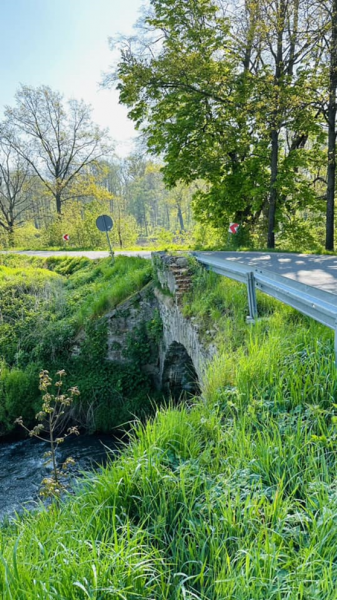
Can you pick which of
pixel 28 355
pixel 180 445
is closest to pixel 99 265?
pixel 28 355

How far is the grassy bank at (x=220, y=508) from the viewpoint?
1699 mm

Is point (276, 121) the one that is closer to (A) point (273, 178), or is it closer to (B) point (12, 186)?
(A) point (273, 178)

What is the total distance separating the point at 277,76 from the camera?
1395 centimetres

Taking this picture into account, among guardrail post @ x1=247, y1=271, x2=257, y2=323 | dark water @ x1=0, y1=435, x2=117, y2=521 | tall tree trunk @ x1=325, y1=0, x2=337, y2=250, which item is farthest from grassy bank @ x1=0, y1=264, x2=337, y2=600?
tall tree trunk @ x1=325, y1=0, x2=337, y2=250

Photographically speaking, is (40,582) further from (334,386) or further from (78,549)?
(334,386)

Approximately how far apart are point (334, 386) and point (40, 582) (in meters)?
2.34

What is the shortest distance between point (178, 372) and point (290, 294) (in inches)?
252

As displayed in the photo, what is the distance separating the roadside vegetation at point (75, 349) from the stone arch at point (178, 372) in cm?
68

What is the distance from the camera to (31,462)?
28.7ft

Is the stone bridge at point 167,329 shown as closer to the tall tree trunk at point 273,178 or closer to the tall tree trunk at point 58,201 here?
the tall tree trunk at point 273,178

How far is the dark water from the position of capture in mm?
7163

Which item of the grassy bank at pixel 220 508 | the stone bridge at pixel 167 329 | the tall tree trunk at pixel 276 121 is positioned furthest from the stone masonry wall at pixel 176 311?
the tall tree trunk at pixel 276 121

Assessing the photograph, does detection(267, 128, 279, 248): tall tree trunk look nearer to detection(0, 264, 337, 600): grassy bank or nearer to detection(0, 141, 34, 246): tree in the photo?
detection(0, 264, 337, 600): grassy bank

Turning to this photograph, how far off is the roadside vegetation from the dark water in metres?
0.68
